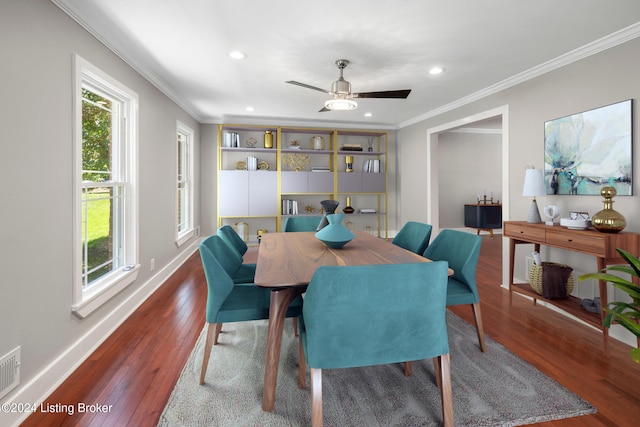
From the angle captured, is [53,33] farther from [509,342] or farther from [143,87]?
[509,342]

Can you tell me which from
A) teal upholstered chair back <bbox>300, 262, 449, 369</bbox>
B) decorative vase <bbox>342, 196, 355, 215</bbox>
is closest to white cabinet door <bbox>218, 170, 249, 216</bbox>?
decorative vase <bbox>342, 196, 355, 215</bbox>

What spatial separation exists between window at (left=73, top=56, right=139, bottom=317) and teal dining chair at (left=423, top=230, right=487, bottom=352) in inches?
101

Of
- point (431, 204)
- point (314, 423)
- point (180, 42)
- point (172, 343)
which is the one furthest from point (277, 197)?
point (314, 423)

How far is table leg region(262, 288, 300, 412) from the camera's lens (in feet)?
5.35

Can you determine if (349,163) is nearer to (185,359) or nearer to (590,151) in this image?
(590,151)

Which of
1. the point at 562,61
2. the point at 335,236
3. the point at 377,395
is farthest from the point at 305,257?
the point at 562,61

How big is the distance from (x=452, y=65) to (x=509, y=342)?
265 cm

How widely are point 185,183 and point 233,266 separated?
3.42 m

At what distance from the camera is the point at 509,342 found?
2396 mm

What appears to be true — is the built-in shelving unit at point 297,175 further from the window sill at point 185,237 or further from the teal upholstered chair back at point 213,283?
the teal upholstered chair back at point 213,283

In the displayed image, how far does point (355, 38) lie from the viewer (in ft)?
8.75

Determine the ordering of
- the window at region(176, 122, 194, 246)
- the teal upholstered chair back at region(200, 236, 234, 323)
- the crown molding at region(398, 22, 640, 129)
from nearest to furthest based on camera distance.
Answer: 1. the teal upholstered chair back at region(200, 236, 234, 323)
2. the crown molding at region(398, 22, 640, 129)
3. the window at region(176, 122, 194, 246)

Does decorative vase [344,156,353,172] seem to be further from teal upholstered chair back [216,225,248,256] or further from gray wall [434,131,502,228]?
teal upholstered chair back [216,225,248,256]

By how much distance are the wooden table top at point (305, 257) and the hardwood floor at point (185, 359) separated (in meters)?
0.91
